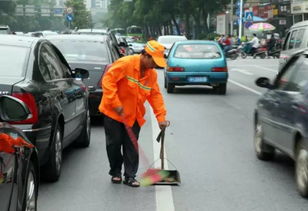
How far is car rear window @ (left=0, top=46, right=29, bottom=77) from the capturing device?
21.6 feet

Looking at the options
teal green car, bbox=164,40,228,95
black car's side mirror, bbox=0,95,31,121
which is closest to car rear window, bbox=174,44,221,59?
teal green car, bbox=164,40,228,95

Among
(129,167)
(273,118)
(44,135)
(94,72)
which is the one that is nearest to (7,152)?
(44,135)

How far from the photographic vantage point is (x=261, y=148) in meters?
8.47

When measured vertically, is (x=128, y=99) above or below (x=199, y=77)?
above

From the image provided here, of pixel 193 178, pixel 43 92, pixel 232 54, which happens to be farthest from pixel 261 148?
pixel 232 54

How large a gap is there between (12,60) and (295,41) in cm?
1152

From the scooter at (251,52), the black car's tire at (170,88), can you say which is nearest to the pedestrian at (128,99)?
the black car's tire at (170,88)

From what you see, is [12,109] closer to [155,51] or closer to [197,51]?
[155,51]

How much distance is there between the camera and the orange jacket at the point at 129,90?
22.1 ft

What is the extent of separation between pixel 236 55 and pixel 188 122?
3080 centimetres

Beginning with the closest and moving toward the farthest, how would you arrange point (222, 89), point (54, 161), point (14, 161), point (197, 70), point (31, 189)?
point (14, 161)
point (31, 189)
point (54, 161)
point (197, 70)
point (222, 89)

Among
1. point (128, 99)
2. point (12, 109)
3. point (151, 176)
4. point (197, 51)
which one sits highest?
point (12, 109)

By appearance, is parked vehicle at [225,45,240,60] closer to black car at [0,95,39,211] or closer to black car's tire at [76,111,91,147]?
black car's tire at [76,111,91,147]

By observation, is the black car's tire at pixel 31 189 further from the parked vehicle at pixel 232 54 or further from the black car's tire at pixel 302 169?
the parked vehicle at pixel 232 54
